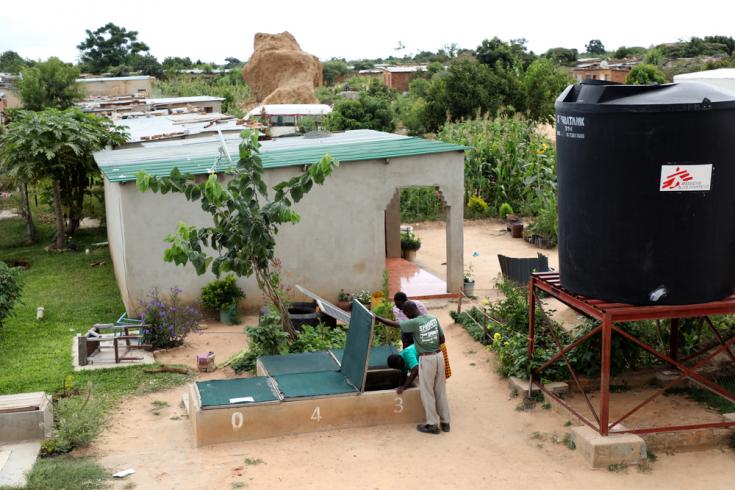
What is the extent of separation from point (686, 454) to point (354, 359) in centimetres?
394

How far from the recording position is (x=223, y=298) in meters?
15.2

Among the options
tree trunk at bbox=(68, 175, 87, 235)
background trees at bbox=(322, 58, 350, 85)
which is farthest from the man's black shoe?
background trees at bbox=(322, 58, 350, 85)

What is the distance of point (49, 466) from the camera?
9.01 m

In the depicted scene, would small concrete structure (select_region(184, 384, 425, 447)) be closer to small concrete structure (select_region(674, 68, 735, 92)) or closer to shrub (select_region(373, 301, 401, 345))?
shrub (select_region(373, 301, 401, 345))

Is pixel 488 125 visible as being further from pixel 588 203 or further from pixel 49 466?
pixel 49 466

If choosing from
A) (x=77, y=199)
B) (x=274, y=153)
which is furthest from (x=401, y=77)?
(x=274, y=153)

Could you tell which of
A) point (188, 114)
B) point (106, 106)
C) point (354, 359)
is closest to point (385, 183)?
point (354, 359)

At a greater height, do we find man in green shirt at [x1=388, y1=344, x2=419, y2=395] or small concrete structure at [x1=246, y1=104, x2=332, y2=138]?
small concrete structure at [x1=246, y1=104, x2=332, y2=138]

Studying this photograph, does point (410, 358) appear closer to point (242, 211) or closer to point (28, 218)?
point (242, 211)

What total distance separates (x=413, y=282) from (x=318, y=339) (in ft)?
18.1

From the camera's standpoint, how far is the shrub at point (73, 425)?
952 cm

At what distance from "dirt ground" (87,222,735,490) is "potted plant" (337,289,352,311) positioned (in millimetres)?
4854

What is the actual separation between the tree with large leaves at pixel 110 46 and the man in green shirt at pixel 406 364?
81729mm

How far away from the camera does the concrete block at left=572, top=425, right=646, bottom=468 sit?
9156 mm
